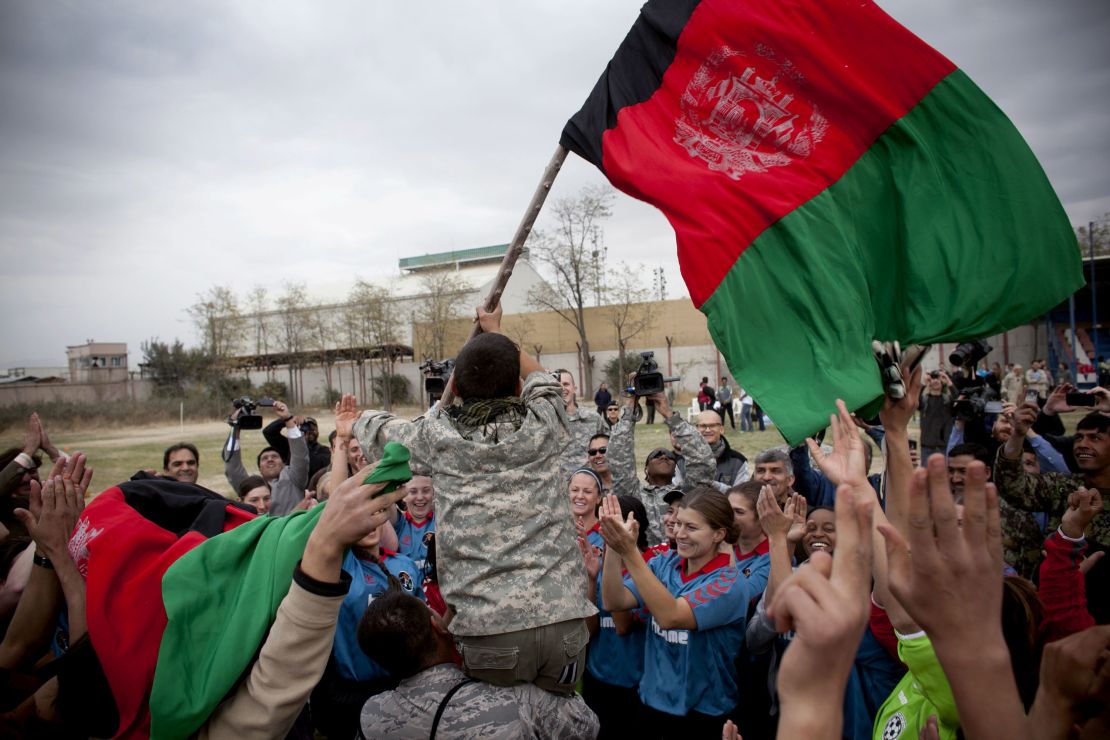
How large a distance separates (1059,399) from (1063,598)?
392cm

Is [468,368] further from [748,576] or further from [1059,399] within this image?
[1059,399]

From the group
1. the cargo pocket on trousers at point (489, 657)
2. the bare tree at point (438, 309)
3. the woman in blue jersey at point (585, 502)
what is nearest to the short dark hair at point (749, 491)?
the woman in blue jersey at point (585, 502)

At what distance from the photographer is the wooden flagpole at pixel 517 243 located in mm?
3326

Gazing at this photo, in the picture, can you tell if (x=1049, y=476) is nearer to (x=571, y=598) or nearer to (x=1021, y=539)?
(x=1021, y=539)

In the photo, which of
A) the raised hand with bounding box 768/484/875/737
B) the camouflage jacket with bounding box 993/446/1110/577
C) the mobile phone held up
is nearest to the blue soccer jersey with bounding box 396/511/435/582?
the raised hand with bounding box 768/484/875/737

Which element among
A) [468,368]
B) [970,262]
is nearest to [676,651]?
[468,368]

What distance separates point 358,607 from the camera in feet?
11.3

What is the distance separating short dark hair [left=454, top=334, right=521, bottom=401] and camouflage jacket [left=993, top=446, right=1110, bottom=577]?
12.6 ft

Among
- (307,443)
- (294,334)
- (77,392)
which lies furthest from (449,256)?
(307,443)

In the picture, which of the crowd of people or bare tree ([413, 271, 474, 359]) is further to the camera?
bare tree ([413, 271, 474, 359])

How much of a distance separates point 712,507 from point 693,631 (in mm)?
625

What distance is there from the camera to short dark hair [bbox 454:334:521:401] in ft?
9.32

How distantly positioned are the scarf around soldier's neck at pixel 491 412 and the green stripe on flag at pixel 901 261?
113 centimetres

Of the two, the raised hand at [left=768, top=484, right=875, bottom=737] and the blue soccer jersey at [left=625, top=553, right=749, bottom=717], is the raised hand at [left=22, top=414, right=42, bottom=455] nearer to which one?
the blue soccer jersey at [left=625, top=553, right=749, bottom=717]
